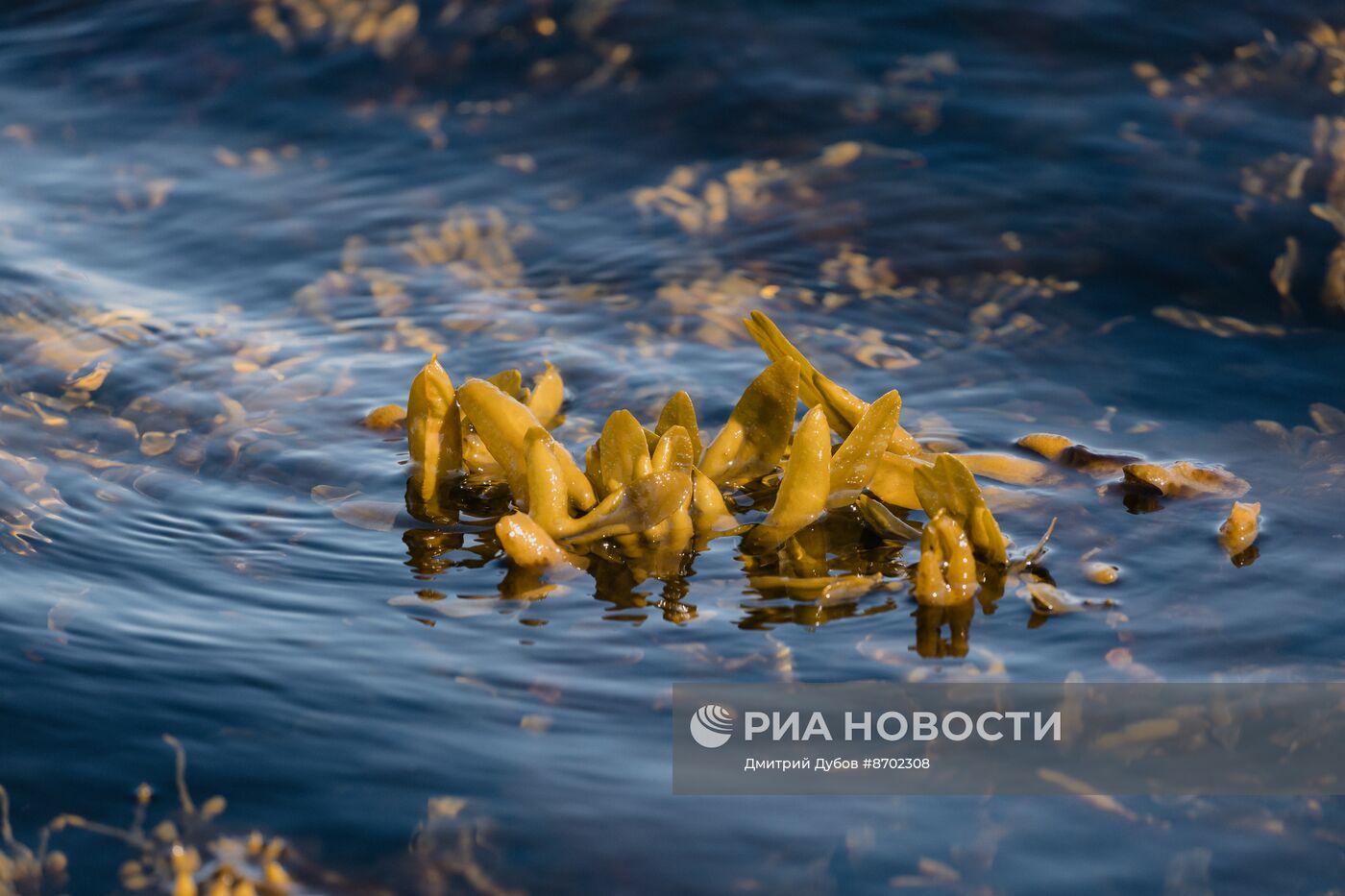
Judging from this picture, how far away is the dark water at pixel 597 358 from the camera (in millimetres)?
1678

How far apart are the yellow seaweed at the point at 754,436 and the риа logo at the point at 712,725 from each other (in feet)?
2.05

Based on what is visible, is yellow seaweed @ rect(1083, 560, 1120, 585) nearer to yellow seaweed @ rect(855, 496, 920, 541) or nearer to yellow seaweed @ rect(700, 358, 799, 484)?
yellow seaweed @ rect(855, 496, 920, 541)

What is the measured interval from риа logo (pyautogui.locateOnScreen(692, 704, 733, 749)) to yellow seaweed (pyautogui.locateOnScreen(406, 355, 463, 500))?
78 cm

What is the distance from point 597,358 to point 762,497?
86 centimetres

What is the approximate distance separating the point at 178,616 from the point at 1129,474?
169 centimetres

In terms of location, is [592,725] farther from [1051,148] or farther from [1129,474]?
[1051,148]

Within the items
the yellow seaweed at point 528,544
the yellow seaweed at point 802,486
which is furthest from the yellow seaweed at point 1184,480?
the yellow seaweed at point 528,544

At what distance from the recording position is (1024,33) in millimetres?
4145

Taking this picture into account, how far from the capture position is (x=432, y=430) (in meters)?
2.35

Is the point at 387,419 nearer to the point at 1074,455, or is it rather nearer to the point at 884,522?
the point at 884,522

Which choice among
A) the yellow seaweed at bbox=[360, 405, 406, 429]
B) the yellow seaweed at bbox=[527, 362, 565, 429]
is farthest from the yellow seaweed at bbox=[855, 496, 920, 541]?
the yellow seaweed at bbox=[360, 405, 406, 429]

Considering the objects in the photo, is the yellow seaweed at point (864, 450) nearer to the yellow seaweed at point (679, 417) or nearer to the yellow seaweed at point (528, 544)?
the yellow seaweed at point (679, 417)

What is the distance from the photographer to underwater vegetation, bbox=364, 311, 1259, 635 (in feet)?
6.78

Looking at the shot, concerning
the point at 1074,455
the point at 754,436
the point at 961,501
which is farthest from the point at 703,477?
the point at 1074,455
